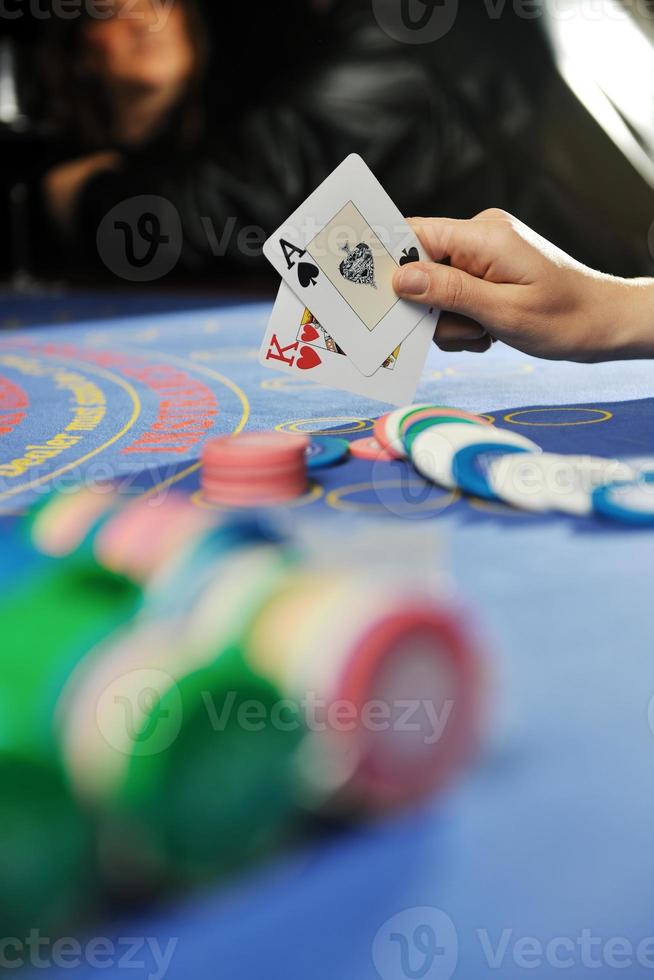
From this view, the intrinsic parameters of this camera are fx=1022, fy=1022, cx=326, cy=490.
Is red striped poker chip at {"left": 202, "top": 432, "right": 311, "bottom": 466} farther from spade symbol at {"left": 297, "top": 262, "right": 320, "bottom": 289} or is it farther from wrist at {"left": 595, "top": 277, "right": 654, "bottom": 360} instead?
wrist at {"left": 595, "top": 277, "right": 654, "bottom": 360}

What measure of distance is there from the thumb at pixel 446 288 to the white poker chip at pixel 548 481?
1.57 feet

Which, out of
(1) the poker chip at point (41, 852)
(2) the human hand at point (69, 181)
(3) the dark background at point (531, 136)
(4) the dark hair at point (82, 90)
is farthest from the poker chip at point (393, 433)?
(4) the dark hair at point (82, 90)

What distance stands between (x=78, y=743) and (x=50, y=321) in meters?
4.10

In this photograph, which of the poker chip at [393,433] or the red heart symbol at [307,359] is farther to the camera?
the red heart symbol at [307,359]

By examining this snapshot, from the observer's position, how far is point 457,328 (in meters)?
1.95

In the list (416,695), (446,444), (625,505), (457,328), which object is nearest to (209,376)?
(457,328)

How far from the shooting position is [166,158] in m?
7.46

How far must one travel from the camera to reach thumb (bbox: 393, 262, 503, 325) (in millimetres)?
1754

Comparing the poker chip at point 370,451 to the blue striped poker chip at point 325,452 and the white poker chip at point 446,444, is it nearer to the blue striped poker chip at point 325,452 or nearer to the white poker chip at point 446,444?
the blue striped poker chip at point 325,452

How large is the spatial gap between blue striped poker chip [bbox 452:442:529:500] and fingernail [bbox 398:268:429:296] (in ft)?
1.40

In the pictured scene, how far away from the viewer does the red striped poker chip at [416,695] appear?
772 mm

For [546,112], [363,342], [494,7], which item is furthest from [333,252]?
[494,7]

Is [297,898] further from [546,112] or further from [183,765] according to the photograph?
[546,112]

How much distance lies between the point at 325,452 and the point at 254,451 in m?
0.25
